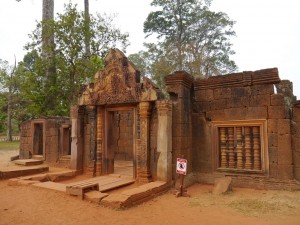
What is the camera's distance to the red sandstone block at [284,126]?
6.31m

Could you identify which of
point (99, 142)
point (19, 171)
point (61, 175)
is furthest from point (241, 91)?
point (19, 171)

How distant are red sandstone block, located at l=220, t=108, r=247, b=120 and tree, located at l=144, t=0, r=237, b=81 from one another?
13.1 m

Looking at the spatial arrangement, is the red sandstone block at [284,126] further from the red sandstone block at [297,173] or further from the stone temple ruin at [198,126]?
the red sandstone block at [297,173]

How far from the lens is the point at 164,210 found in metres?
4.97

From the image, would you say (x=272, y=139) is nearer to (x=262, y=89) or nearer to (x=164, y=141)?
(x=262, y=89)

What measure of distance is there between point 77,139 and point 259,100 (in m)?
5.77

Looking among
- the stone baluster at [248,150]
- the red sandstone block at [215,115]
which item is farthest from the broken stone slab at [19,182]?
the stone baluster at [248,150]

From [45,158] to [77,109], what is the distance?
3048 millimetres

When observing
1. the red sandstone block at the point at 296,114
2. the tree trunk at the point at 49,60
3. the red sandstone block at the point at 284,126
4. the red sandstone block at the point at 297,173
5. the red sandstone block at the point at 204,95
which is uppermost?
the tree trunk at the point at 49,60

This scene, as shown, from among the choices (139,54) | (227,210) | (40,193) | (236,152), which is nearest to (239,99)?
(236,152)

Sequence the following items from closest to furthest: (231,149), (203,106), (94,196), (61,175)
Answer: (94,196), (231,149), (203,106), (61,175)

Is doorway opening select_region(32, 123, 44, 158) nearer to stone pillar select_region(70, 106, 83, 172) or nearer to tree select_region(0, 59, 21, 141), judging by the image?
stone pillar select_region(70, 106, 83, 172)

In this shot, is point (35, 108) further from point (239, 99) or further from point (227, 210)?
point (227, 210)

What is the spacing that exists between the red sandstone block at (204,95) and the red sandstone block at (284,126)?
1.95m
